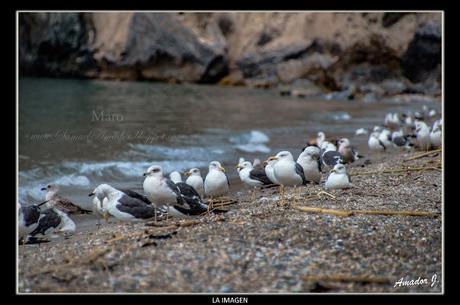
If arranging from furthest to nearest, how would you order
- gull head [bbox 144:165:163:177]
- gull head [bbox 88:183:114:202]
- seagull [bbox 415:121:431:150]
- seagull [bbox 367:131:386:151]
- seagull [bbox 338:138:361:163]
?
1. seagull [bbox 367:131:386:151]
2. seagull [bbox 415:121:431:150]
3. seagull [bbox 338:138:361:163]
4. gull head [bbox 88:183:114:202]
5. gull head [bbox 144:165:163:177]

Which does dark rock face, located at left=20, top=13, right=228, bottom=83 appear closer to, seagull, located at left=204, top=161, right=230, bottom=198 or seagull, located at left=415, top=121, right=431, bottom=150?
seagull, located at left=415, top=121, right=431, bottom=150

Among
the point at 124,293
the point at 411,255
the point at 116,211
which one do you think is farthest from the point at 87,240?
the point at 411,255

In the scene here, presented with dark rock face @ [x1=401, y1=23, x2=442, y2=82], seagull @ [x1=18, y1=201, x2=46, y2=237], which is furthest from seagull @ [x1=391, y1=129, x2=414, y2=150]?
dark rock face @ [x1=401, y1=23, x2=442, y2=82]

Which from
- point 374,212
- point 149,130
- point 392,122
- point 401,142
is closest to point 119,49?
point 149,130

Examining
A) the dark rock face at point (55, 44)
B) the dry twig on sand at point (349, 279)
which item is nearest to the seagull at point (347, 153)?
the dry twig on sand at point (349, 279)

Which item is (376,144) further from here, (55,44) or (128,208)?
(55,44)

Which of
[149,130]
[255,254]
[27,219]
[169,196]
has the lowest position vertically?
[255,254]

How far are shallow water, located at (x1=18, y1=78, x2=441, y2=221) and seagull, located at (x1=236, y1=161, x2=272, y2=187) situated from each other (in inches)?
35.7

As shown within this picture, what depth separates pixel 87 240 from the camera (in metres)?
7.10

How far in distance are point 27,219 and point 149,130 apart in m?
11.1

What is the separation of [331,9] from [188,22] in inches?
1558

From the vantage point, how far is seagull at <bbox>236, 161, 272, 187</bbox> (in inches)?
399

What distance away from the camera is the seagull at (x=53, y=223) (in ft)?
25.6

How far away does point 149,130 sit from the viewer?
18359 mm
